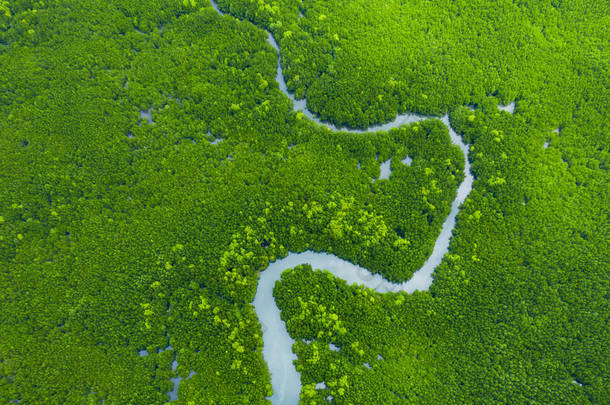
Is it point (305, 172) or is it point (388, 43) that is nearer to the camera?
point (305, 172)

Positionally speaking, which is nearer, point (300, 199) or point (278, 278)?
point (278, 278)

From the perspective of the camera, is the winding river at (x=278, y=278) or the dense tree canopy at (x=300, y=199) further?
the winding river at (x=278, y=278)

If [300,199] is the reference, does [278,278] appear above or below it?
below

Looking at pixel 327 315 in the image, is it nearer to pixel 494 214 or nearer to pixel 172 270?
pixel 172 270

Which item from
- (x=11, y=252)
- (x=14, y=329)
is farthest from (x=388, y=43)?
(x=14, y=329)

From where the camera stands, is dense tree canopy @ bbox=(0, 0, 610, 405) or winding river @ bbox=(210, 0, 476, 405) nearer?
dense tree canopy @ bbox=(0, 0, 610, 405)
